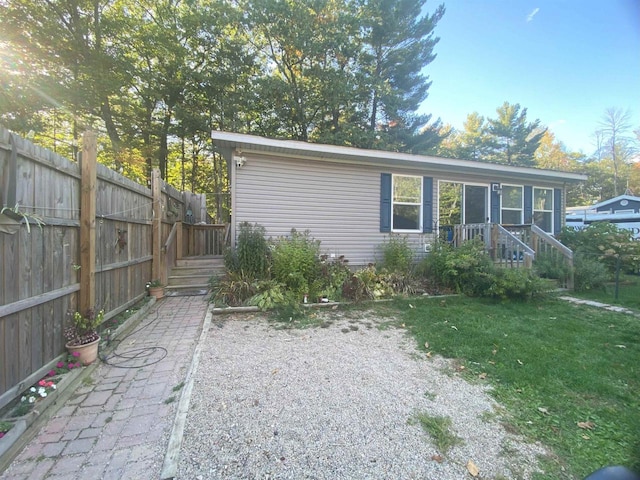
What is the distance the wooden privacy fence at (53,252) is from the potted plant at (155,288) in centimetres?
98

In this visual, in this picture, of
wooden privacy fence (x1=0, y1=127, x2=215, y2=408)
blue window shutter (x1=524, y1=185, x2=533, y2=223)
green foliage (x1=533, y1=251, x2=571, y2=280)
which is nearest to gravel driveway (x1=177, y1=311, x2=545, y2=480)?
wooden privacy fence (x1=0, y1=127, x2=215, y2=408)

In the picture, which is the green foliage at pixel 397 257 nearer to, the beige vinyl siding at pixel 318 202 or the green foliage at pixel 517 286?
the beige vinyl siding at pixel 318 202

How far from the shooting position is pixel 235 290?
17.8 ft

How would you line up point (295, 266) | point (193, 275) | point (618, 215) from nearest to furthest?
1. point (295, 266)
2. point (193, 275)
3. point (618, 215)

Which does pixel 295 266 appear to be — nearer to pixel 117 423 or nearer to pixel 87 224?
pixel 87 224

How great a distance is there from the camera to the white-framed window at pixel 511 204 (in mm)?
8781

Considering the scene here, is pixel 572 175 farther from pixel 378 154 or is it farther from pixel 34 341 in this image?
pixel 34 341

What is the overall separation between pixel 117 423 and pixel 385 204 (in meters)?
6.65

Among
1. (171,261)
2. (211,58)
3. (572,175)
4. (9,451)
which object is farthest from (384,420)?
(211,58)

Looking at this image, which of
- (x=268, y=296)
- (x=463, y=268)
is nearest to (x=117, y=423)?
(x=268, y=296)

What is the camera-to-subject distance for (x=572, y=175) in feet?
29.4

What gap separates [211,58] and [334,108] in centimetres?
640

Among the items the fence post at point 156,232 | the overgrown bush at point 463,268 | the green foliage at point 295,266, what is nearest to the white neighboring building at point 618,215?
the overgrown bush at point 463,268

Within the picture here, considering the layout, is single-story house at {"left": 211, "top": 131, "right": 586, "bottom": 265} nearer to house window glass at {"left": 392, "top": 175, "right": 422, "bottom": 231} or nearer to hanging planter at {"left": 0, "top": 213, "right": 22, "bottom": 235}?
house window glass at {"left": 392, "top": 175, "right": 422, "bottom": 231}
